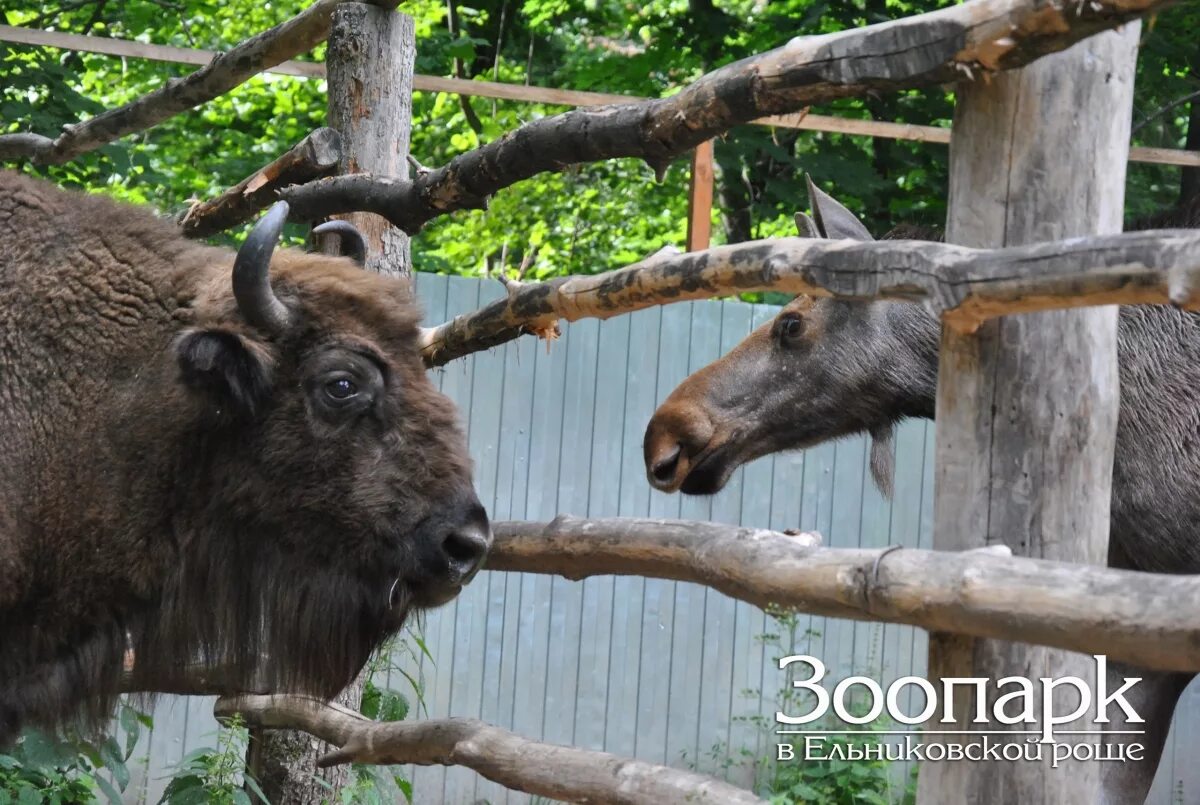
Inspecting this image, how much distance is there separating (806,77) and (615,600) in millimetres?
5143

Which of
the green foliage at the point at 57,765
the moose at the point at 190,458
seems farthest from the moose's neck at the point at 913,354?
the green foliage at the point at 57,765

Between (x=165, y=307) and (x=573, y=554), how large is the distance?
Answer: 1199 mm

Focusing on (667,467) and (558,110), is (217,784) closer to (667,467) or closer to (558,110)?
(667,467)

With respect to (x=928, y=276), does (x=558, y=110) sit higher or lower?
higher

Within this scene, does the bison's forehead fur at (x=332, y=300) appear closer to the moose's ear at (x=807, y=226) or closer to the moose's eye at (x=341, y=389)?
the moose's eye at (x=341, y=389)

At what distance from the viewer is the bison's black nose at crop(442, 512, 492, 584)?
312cm

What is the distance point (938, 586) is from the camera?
227cm

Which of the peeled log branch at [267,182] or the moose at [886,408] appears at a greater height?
the peeled log branch at [267,182]

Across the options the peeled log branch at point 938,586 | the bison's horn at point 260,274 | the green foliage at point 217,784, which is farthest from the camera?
the green foliage at point 217,784

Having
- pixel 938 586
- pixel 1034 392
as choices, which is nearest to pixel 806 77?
pixel 1034 392

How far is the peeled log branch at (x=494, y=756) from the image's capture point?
278 cm

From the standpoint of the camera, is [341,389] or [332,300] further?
[332,300]

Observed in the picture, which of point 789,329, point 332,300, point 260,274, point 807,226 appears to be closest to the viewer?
point 260,274

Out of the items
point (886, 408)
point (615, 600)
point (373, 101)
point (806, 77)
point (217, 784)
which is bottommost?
point (217, 784)
